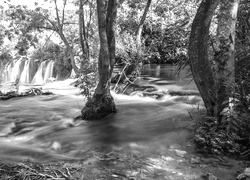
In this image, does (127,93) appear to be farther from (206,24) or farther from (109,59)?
(206,24)

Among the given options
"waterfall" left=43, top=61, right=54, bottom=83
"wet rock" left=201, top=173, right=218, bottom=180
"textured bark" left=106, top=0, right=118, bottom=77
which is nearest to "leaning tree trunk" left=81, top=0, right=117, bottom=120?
"textured bark" left=106, top=0, right=118, bottom=77

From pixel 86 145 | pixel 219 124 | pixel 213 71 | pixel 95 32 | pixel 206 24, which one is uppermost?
pixel 95 32

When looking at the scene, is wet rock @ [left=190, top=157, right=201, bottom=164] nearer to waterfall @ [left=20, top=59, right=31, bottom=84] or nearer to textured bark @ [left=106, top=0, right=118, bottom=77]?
textured bark @ [left=106, top=0, right=118, bottom=77]

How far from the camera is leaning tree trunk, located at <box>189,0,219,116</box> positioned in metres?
4.55

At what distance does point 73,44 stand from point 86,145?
18.3m

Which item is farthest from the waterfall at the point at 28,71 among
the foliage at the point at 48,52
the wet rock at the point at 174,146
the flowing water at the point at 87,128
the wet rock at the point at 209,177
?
the wet rock at the point at 209,177

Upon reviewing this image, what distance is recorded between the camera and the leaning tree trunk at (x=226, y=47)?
470cm

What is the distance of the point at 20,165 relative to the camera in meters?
3.38

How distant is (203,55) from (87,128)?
129 inches

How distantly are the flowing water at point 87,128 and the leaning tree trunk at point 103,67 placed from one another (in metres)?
0.29

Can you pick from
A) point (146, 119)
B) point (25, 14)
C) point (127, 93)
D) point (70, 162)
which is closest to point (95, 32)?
point (25, 14)

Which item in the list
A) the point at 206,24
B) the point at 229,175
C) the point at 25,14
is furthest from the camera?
the point at 25,14

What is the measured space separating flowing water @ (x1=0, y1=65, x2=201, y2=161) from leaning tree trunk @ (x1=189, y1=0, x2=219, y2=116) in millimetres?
936

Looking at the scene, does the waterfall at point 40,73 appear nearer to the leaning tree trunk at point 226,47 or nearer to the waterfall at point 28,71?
the waterfall at point 28,71
